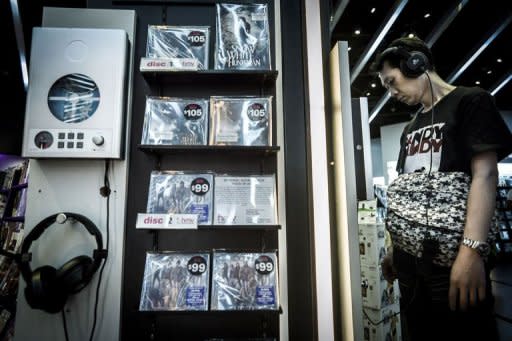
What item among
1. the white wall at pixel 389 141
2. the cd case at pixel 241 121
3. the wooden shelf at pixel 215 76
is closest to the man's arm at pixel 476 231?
the cd case at pixel 241 121

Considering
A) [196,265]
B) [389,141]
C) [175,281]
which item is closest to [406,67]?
[196,265]

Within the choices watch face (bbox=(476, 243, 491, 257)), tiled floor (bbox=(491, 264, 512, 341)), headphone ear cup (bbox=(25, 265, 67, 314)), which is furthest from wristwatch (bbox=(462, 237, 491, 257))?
tiled floor (bbox=(491, 264, 512, 341))

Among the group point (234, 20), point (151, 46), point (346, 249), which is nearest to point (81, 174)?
point (151, 46)

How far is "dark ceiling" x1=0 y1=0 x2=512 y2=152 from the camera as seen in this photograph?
3.98m

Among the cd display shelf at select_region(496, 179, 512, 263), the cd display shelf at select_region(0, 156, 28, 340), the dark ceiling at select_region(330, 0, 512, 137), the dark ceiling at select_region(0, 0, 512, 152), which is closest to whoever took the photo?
the cd display shelf at select_region(0, 156, 28, 340)

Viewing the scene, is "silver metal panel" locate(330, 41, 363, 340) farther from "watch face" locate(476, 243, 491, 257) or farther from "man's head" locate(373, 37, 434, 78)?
"watch face" locate(476, 243, 491, 257)

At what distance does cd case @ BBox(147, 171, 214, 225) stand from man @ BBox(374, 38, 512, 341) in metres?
0.81

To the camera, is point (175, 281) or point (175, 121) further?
point (175, 121)

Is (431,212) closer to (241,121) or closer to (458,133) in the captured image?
(458,133)

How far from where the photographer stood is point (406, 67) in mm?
1187

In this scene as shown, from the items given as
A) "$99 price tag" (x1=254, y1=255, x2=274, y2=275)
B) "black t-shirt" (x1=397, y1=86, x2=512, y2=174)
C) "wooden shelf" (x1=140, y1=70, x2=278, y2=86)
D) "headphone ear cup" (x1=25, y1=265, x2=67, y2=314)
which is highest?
"wooden shelf" (x1=140, y1=70, x2=278, y2=86)

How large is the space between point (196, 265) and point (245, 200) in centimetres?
38

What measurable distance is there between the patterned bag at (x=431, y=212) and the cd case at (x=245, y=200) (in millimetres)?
523

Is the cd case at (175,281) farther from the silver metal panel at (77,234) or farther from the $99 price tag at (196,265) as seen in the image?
the silver metal panel at (77,234)
